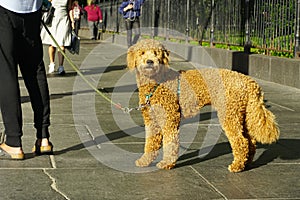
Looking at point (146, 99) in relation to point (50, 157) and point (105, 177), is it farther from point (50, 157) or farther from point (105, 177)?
point (50, 157)

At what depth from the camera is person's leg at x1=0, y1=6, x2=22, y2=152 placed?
6.12m

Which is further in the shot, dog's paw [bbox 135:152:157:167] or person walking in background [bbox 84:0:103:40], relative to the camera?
person walking in background [bbox 84:0:103:40]

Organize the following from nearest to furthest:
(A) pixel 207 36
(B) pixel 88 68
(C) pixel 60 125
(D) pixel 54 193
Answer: (D) pixel 54 193, (C) pixel 60 125, (B) pixel 88 68, (A) pixel 207 36

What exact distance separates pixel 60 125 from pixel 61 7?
635cm

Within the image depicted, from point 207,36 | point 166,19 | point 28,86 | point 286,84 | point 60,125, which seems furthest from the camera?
point 166,19

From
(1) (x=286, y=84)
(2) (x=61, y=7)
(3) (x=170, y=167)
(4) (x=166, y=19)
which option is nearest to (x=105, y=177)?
(3) (x=170, y=167)

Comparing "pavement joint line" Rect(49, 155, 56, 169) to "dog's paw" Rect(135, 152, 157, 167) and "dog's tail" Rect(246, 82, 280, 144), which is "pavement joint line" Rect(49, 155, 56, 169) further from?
"dog's tail" Rect(246, 82, 280, 144)

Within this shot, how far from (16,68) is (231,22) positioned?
31.6 ft

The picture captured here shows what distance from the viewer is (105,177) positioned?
569 centimetres

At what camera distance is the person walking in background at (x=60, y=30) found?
13.8 metres

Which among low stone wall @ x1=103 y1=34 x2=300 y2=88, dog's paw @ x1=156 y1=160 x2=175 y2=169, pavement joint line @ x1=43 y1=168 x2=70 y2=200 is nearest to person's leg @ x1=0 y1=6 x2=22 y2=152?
pavement joint line @ x1=43 y1=168 x2=70 y2=200

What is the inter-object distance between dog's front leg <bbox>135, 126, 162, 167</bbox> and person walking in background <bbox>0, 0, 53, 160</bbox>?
37.3 inches

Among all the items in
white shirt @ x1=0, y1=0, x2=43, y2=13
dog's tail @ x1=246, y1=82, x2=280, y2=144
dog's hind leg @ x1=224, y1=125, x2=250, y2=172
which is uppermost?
white shirt @ x1=0, y1=0, x2=43, y2=13

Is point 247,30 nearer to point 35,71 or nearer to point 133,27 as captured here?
point 133,27
